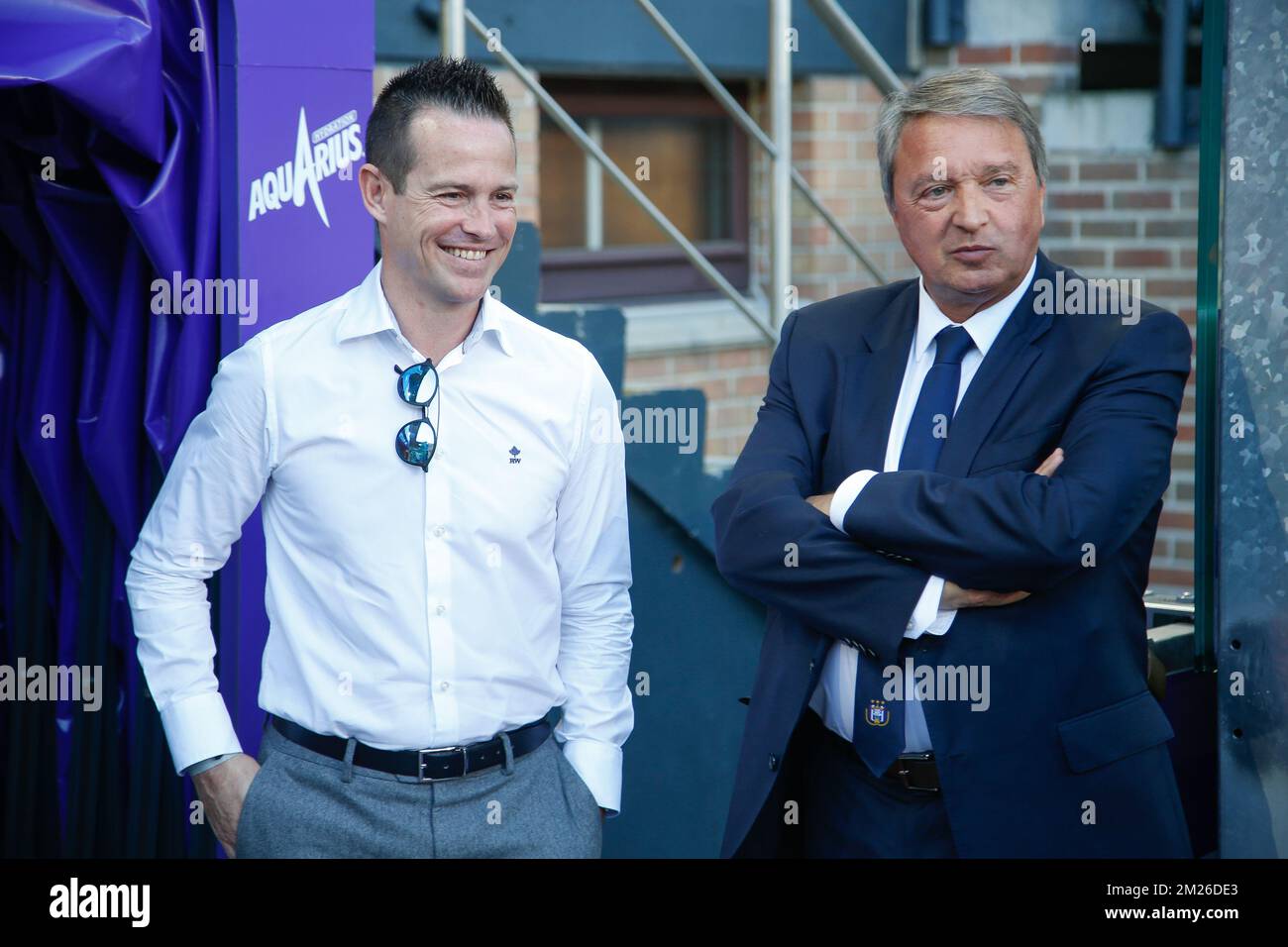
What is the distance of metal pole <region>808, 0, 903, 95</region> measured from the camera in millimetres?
4391

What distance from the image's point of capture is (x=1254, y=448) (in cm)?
258

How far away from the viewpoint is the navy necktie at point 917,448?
240 centimetres

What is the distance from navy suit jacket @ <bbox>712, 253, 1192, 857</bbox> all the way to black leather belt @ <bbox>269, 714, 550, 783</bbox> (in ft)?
1.38

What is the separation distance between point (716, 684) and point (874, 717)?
6.60ft

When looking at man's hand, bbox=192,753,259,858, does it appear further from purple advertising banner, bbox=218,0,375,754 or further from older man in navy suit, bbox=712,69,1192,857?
older man in navy suit, bbox=712,69,1192,857

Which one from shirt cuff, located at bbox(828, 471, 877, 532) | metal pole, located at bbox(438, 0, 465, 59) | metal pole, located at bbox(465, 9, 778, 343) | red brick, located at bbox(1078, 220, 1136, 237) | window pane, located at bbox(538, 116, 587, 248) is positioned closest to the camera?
shirt cuff, located at bbox(828, 471, 877, 532)

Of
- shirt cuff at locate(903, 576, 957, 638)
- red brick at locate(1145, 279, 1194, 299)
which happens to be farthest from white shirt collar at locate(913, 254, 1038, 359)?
red brick at locate(1145, 279, 1194, 299)

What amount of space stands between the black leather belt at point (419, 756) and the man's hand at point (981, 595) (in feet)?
2.51

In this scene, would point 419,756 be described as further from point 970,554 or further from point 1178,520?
point 1178,520

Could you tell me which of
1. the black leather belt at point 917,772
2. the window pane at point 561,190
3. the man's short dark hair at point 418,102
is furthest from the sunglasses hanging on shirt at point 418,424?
the window pane at point 561,190

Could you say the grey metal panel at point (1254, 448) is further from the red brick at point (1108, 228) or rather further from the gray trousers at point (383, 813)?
the red brick at point (1108, 228)

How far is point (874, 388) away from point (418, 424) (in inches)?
30.2

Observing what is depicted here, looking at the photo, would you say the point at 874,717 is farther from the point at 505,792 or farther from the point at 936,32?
the point at 936,32
